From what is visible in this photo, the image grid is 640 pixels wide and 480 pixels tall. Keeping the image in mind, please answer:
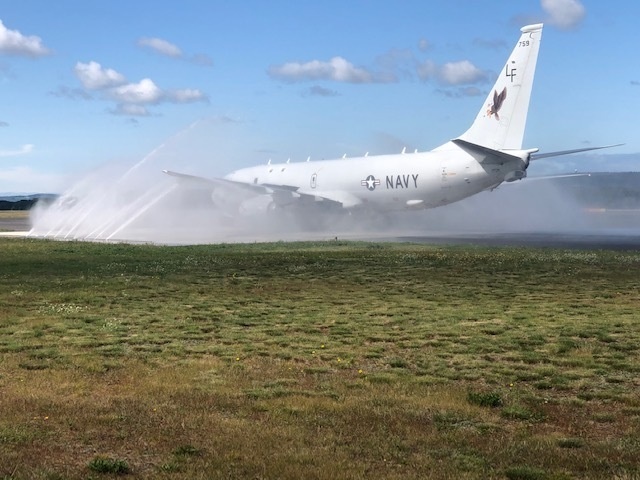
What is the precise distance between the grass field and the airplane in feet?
86.1

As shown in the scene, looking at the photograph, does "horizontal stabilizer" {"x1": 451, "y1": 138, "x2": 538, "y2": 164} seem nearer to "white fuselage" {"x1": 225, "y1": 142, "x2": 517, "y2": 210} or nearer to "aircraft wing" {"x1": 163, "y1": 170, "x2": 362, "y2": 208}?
"white fuselage" {"x1": 225, "y1": 142, "x2": 517, "y2": 210}

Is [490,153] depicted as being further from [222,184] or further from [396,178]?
[222,184]

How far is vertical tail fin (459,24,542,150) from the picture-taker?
47.8 m

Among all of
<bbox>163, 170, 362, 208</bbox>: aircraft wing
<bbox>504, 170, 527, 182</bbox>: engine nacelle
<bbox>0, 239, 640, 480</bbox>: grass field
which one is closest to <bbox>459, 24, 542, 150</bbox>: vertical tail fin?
<bbox>504, 170, 527, 182</bbox>: engine nacelle

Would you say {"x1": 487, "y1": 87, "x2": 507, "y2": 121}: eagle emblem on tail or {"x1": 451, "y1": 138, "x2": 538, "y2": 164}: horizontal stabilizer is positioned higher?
{"x1": 487, "y1": 87, "x2": 507, "y2": 121}: eagle emblem on tail

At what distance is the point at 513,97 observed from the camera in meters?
48.4

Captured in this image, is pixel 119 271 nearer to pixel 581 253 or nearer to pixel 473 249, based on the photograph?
pixel 473 249

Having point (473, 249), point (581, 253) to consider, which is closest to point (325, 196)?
point (473, 249)

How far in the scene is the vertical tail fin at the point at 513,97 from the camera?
4781cm

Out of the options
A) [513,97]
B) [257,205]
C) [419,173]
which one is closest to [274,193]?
[257,205]

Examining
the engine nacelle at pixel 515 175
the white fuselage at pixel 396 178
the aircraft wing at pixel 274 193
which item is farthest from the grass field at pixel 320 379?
the aircraft wing at pixel 274 193

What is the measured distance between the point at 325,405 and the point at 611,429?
359cm

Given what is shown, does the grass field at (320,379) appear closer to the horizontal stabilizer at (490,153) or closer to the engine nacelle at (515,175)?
the horizontal stabilizer at (490,153)

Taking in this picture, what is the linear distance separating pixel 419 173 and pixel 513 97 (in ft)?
29.6
